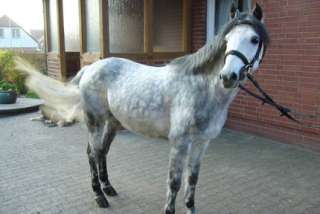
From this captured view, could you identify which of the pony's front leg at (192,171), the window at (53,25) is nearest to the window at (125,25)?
the window at (53,25)

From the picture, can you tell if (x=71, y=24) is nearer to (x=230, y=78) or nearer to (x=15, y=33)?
(x=230, y=78)

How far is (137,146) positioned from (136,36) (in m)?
2.08

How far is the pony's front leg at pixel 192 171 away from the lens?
9.56ft

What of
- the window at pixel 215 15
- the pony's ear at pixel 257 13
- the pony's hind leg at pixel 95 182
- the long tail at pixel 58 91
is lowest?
the pony's hind leg at pixel 95 182

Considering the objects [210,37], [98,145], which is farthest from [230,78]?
[210,37]

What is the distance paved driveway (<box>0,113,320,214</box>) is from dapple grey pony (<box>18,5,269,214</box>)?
340mm

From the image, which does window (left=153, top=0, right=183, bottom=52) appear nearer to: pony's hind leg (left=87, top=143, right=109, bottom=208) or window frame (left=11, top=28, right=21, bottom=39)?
pony's hind leg (left=87, top=143, right=109, bottom=208)

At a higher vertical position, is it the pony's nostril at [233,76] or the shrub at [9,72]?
the pony's nostril at [233,76]

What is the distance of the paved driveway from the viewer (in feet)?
11.0

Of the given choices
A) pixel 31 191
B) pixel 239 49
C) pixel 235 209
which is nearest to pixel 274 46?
pixel 235 209

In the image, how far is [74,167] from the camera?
4.43 meters

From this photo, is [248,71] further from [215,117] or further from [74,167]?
[74,167]

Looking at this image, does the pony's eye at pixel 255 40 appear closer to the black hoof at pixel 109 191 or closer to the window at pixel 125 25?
the black hoof at pixel 109 191

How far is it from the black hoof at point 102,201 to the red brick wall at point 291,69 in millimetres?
3317
